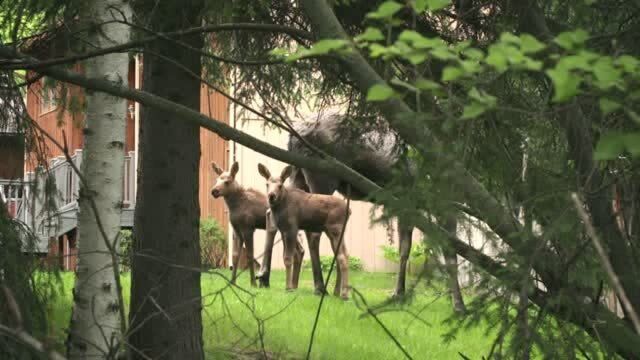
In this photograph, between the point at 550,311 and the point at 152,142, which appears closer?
the point at 550,311

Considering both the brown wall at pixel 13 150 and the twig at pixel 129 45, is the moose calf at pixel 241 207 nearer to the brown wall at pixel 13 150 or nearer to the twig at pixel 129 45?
the brown wall at pixel 13 150

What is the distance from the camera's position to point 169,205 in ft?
24.4

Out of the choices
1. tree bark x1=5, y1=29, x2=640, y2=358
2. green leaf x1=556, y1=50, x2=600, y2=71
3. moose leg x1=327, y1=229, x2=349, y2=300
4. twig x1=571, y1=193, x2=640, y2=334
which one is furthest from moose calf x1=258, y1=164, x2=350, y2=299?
green leaf x1=556, y1=50, x2=600, y2=71

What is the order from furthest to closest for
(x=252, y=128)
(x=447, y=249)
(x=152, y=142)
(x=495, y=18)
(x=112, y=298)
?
(x=252, y=128) → (x=152, y=142) → (x=112, y=298) → (x=495, y=18) → (x=447, y=249)

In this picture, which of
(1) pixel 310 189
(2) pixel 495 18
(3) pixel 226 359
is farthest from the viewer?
(1) pixel 310 189

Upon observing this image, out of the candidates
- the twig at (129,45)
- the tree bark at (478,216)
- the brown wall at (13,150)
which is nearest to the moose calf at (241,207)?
the brown wall at (13,150)

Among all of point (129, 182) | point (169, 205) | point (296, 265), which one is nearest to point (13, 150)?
point (169, 205)

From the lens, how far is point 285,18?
7.78 meters

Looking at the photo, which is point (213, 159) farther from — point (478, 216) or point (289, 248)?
point (478, 216)

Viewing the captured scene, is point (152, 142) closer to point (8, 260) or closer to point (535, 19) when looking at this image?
point (8, 260)

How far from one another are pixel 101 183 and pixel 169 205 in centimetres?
118

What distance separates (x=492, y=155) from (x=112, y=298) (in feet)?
8.67

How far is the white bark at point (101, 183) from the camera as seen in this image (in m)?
6.20

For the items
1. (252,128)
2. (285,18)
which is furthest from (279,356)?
(252,128)
